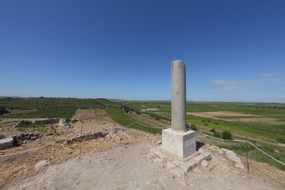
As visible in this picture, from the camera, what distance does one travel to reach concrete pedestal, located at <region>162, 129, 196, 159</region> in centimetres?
596

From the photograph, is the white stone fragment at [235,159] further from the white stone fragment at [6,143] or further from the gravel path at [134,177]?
the white stone fragment at [6,143]

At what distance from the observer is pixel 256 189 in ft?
15.2

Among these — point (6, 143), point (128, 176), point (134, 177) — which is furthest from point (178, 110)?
point (6, 143)

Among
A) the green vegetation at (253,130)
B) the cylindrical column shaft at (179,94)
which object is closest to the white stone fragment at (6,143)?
the cylindrical column shaft at (179,94)

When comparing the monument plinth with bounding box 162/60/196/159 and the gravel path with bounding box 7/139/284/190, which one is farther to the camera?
the monument plinth with bounding box 162/60/196/159

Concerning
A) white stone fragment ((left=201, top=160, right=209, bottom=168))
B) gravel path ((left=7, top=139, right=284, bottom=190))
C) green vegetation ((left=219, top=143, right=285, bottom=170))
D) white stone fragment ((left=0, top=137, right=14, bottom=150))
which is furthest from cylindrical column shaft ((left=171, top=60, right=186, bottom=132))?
white stone fragment ((left=0, top=137, right=14, bottom=150))

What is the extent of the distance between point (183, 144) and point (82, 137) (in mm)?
8350

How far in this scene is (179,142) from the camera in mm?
6012

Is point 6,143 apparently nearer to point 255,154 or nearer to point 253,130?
point 255,154

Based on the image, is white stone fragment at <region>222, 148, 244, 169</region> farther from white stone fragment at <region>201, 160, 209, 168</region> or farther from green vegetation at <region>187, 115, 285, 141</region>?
green vegetation at <region>187, 115, 285, 141</region>

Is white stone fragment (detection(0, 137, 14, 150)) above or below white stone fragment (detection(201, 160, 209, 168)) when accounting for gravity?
below

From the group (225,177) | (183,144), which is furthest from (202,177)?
(183,144)

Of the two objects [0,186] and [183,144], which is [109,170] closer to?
[183,144]

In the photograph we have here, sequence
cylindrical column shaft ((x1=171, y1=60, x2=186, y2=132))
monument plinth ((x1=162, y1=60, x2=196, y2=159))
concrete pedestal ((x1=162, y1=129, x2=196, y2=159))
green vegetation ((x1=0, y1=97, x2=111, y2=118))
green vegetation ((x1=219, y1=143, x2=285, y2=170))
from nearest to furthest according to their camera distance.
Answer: concrete pedestal ((x1=162, y1=129, x2=196, y2=159)) < monument plinth ((x1=162, y1=60, x2=196, y2=159)) < cylindrical column shaft ((x1=171, y1=60, x2=186, y2=132)) < green vegetation ((x1=219, y1=143, x2=285, y2=170)) < green vegetation ((x1=0, y1=97, x2=111, y2=118))
